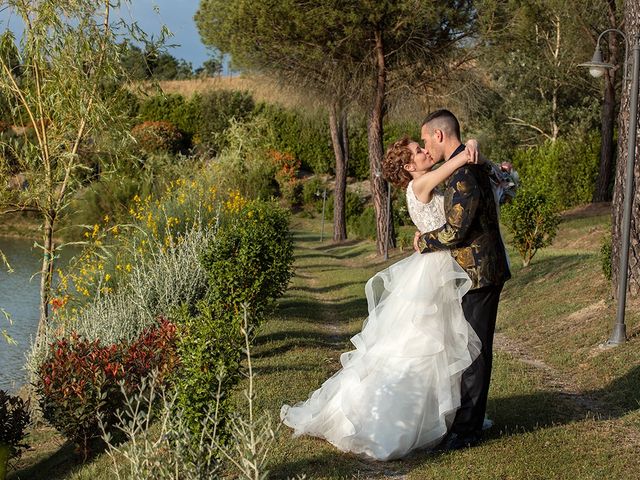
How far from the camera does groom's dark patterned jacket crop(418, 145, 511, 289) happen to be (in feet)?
17.2

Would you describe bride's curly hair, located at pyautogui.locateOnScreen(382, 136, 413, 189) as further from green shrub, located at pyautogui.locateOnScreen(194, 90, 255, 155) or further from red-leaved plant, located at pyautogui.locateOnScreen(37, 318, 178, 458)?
green shrub, located at pyautogui.locateOnScreen(194, 90, 255, 155)

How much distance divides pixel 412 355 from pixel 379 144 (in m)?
18.0

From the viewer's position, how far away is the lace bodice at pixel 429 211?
5.49 meters

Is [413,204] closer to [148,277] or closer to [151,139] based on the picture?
[148,277]

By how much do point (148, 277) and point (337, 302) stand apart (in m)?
4.73

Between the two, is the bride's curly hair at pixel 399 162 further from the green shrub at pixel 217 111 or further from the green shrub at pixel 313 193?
the green shrub at pixel 217 111

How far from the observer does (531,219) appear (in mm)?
15719

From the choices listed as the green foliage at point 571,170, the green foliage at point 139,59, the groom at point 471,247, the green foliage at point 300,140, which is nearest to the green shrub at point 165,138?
the green foliage at point 300,140

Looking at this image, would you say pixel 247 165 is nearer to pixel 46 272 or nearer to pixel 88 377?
pixel 46 272

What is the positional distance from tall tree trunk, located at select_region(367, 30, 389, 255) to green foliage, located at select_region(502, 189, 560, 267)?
647 cm

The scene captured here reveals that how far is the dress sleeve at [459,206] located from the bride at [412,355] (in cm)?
10

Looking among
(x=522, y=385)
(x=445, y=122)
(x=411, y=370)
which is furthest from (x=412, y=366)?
(x=522, y=385)

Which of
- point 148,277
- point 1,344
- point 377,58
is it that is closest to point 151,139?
point 377,58

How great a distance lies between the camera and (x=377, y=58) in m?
22.2
